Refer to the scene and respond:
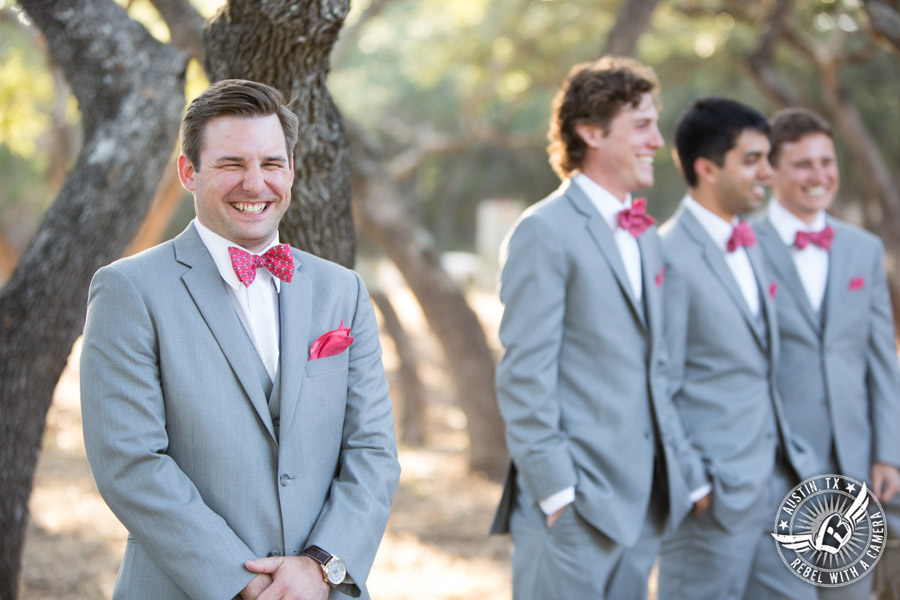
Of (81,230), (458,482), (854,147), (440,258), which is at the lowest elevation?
(458,482)

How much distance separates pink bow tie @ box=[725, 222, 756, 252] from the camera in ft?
11.3

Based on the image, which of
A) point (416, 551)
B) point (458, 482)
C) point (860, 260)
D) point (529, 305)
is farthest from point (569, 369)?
point (458, 482)

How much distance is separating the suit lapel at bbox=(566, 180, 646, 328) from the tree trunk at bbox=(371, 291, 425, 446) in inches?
205

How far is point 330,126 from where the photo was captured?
3.04 meters

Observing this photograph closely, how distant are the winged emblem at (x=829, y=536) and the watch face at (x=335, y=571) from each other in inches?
77.3

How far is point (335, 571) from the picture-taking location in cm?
206

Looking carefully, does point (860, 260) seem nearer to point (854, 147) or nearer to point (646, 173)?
point (646, 173)

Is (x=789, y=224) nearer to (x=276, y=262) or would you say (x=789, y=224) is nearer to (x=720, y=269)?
(x=720, y=269)

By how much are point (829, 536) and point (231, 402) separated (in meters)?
2.39

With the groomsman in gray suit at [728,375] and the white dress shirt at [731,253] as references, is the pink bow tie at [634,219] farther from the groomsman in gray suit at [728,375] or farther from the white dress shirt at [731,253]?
the white dress shirt at [731,253]

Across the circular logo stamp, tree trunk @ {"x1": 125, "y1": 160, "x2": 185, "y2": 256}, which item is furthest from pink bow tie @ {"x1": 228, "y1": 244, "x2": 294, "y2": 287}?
tree trunk @ {"x1": 125, "y1": 160, "x2": 185, "y2": 256}

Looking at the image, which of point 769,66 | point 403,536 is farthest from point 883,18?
point 403,536

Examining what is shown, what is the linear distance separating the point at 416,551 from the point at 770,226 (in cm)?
322

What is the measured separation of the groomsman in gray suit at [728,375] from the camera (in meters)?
3.29
